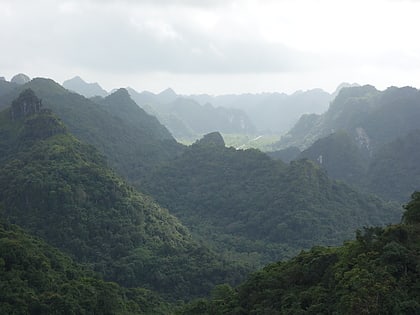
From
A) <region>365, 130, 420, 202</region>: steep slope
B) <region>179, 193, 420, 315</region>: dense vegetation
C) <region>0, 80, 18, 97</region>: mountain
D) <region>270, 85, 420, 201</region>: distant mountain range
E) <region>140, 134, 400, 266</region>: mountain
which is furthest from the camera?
<region>0, 80, 18, 97</region>: mountain

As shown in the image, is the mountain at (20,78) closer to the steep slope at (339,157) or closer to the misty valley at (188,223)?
the misty valley at (188,223)

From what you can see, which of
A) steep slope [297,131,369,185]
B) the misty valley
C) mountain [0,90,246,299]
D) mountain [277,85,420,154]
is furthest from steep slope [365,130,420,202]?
mountain [0,90,246,299]

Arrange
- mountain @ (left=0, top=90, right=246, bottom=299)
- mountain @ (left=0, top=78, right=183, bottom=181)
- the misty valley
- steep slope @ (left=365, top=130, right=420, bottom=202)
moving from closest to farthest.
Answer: the misty valley, mountain @ (left=0, top=90, right=246, bottom=299), mountain @ (left=0, top=78, right=183, bottom=181), steep slope @ (left=365, top=130, right=420, bottom=202)

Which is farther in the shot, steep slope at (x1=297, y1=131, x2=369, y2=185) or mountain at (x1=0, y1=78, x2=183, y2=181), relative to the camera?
steep slope at (x1=297, y1=131, x2=369, y2=185)

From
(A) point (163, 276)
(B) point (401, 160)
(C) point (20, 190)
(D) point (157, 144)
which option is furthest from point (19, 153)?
(B) point (401, 160)

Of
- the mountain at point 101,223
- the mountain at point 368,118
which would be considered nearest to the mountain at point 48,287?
the mountain at point 101,223

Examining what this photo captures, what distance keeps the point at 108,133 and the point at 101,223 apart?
4479cm

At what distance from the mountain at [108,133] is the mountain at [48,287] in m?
45.2

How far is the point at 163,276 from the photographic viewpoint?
37656 millimetres

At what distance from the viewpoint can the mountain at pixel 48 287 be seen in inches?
923

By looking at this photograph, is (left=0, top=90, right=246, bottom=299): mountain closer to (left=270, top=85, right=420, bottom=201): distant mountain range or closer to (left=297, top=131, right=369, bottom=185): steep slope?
(left=270, top=85, right=420, bottom=201): distant mountain range

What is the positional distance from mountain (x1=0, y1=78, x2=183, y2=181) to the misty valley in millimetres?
332

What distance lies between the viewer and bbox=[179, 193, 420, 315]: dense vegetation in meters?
15.4

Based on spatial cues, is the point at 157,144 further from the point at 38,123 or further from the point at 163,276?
the point at 163,276
